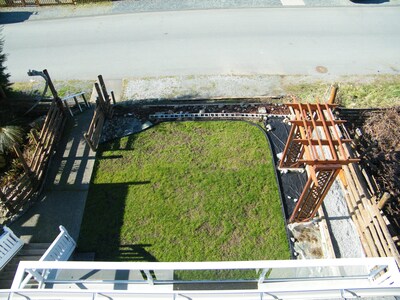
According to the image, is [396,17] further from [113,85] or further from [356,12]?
[113,85]

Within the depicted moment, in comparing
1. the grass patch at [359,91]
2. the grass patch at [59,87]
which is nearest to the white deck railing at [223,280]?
the grass patch at [359,91]

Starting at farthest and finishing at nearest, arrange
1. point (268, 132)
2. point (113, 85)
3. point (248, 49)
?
point (248, 49), point (113, 85), point (268, 132)

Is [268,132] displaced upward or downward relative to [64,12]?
downward

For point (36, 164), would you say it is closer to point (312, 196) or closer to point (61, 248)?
point (61, 248)

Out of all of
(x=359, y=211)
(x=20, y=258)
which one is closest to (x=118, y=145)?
(x=20, y=258)

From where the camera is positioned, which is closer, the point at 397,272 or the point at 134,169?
the point at 397,272

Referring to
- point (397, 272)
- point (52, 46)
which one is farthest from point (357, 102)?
point (52, 46)

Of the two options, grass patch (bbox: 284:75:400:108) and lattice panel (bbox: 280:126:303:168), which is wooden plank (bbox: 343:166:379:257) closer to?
lattice panel (bbox: 280:126:303:168)

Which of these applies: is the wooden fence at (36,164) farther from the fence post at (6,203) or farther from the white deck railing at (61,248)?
the white deck railing at (61,248)
